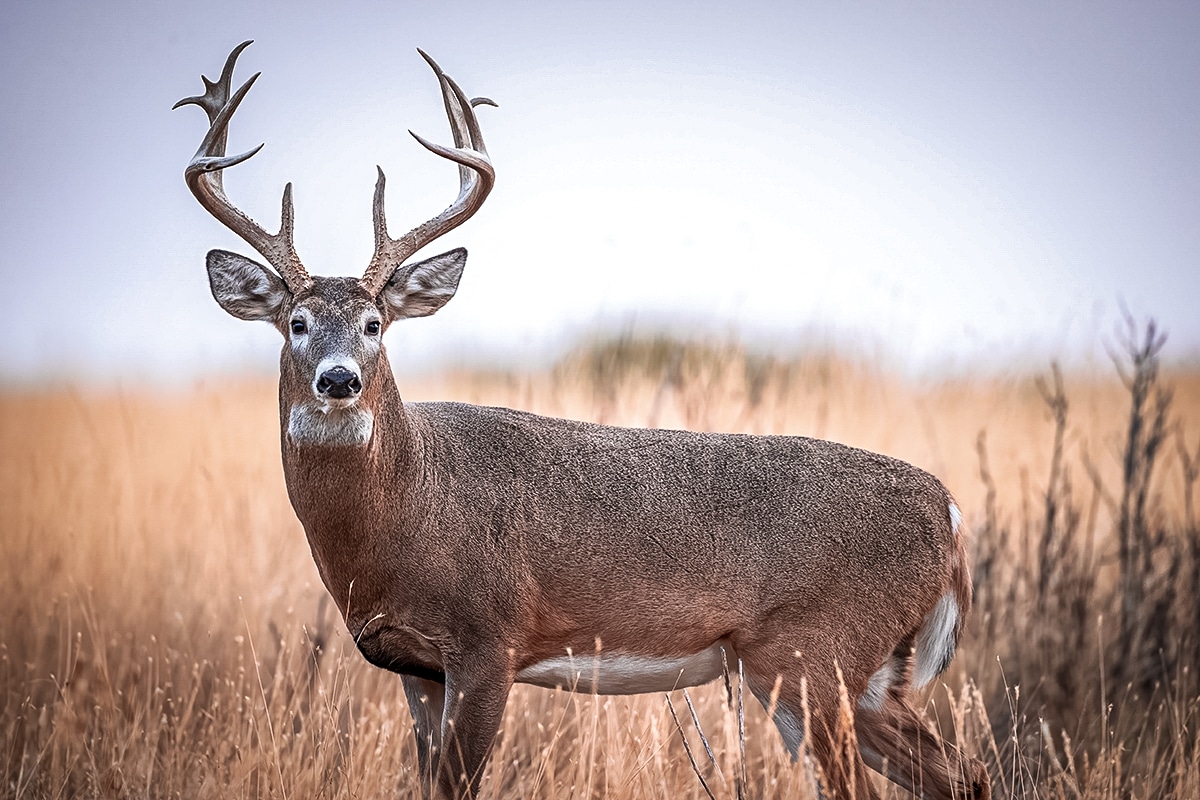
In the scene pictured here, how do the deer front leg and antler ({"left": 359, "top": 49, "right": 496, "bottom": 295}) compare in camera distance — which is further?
antler ({"left": 359, "top": 49, "right": 496, "bottom": 295})

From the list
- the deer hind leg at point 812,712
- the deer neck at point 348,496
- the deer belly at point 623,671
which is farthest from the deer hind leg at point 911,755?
the deer neck at point 348,496

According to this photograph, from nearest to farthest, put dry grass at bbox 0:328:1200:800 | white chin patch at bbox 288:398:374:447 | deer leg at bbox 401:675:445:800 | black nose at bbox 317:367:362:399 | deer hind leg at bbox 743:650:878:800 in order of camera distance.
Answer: black nose at bbox 317:367:362:399
white chin patch at bbox 288:398:374:447
deer hind leg at bbox 743:650:878:800
deer leg at bbox 401:675:445:800
dry grass at bbox 0:328:1200:800

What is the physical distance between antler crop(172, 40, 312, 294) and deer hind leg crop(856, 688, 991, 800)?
3087 millimetres

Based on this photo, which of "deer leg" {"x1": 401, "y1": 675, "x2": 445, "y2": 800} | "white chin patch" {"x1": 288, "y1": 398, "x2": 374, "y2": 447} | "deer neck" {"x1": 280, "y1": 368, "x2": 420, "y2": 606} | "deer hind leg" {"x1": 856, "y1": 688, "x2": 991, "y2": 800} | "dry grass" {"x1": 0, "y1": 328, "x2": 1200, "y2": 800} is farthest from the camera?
"dry grass" {"x1": 0, "y1": 328, "x2": 1200, "y2": 800}

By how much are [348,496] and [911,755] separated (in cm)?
263

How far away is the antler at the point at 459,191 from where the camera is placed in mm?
5105

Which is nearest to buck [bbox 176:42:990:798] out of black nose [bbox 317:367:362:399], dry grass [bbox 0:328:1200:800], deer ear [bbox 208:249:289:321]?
deer ear [bbox 208:249:289:321]

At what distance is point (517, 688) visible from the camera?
6637mm

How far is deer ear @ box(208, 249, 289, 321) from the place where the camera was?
201 inches

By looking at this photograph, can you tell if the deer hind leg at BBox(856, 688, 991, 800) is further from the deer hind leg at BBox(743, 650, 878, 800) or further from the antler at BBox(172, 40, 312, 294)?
the antler at BBox(172, 40, 312, 294)

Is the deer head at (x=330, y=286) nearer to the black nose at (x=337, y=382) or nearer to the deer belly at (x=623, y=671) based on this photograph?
the black nose at (x=337, y=382)

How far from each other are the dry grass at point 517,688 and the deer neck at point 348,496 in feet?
1.85

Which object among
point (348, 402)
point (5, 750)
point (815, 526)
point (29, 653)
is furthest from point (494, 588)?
point (29, 653)

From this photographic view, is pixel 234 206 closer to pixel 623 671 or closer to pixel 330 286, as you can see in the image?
pixel 330 286
